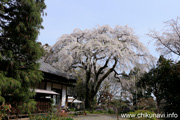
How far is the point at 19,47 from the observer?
6559 millimetres

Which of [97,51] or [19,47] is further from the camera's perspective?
[97,51]

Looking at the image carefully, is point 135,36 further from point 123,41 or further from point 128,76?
point 128,76

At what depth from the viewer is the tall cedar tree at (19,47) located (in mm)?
6152

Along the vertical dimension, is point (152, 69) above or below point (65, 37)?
below

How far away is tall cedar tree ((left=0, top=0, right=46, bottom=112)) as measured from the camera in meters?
6.15

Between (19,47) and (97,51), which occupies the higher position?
(97,51)

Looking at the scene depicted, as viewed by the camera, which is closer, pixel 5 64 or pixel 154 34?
pixel 5 64

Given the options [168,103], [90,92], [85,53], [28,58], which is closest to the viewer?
[28,58]

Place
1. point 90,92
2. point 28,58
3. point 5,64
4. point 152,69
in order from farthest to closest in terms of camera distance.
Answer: point 152,69 → point 90,92 → point 28,58 → point 5,64

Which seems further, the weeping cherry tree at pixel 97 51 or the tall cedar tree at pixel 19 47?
the weeping cherry tree at pixel 97 51

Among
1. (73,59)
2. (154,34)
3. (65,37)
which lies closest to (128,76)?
(154,34)

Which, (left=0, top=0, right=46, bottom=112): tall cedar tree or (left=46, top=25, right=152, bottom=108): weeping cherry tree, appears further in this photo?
(left=46, top=25, right=152, bottom=108): weeping cherry tree

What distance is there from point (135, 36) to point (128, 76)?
369 cm

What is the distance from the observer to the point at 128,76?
49.4 feet
